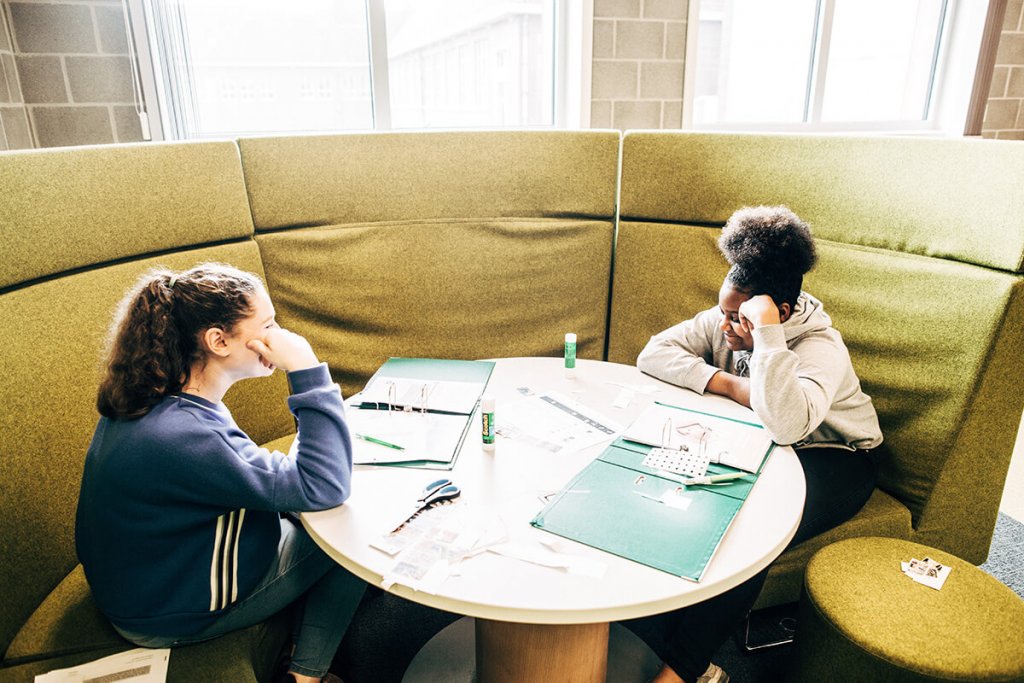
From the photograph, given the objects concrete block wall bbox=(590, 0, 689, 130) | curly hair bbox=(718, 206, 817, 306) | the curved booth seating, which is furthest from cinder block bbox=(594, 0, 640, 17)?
curly hair bbox=(718, 206, 817, 306)

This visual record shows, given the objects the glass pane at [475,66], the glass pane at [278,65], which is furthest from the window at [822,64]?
the glass pane at [278,65]

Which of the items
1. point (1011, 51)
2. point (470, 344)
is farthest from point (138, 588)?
point (1011, 51)

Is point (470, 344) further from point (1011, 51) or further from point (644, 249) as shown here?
point (1011, 51)

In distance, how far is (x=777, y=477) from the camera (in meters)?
1.31

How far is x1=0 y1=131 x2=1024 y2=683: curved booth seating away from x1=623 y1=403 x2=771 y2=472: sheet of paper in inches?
20.0

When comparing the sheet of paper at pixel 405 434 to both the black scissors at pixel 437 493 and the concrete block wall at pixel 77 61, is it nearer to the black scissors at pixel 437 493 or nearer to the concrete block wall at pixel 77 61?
the black scissors at pixel 437 493

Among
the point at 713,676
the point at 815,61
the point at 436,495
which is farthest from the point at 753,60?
the point at 436,495

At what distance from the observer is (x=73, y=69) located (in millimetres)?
2262

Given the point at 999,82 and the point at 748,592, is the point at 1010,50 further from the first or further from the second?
the point at 748,592

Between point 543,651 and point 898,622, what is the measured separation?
0.71 metres

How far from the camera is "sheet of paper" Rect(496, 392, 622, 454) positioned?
56.6 inches

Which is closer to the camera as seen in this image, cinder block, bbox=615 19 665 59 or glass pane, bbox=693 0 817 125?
cinder block, bbox=615 19 665 59

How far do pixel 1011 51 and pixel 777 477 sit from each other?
11.7 feet

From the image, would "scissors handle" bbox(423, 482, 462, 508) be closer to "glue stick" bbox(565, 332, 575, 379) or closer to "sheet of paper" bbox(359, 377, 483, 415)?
"sheet of paper" bbox(359, 377, 483, 415)
